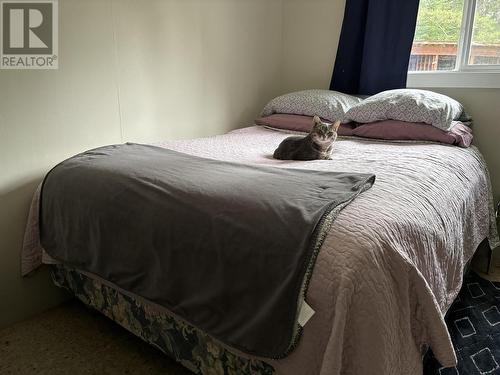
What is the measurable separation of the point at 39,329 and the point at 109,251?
2.51 feet

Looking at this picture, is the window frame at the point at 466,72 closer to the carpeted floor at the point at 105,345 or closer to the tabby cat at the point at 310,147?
the tabby cat at the point at 310,147

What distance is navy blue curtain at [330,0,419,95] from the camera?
2463 mm

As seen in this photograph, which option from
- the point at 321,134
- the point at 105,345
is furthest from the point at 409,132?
the point at 105,345

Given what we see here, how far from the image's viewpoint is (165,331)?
1.35 m

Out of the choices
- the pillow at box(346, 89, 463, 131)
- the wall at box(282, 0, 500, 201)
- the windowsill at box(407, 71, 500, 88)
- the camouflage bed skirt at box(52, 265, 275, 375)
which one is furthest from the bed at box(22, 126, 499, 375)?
the wall at box(282, 0, 500, 201)

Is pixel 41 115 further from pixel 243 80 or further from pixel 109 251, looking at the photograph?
pixel 243 80

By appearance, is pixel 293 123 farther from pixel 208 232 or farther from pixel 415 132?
pixel 208 232

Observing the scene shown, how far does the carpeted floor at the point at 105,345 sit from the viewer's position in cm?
153

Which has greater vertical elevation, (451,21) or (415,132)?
(451,21)

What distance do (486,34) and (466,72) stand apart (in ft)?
0.75

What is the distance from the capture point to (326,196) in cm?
109

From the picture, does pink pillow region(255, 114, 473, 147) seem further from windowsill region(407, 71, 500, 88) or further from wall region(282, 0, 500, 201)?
wall region(282, 0, 500, 201)

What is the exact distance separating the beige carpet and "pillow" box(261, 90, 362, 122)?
5.21 ft

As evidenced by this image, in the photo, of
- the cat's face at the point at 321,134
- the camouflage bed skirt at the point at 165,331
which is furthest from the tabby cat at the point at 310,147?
the camouflage bed skirt at the point at 165,331
